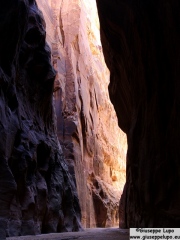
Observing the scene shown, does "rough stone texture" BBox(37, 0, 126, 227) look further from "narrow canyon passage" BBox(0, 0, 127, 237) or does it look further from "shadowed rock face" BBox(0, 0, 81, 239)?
"shadowed rock face" BBox(0, 0, 81, 239)

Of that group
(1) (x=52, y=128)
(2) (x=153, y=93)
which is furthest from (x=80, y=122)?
(2) (x=153, y=93)

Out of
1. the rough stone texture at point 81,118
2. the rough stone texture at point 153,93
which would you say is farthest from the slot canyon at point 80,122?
the rough stone texture at point 81,118

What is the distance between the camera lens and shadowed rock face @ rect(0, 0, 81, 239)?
9.12 m

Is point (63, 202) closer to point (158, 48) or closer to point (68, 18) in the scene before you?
point (158, 48)

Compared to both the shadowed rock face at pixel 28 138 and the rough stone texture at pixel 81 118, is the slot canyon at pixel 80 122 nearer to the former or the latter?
the shadowed rock face at pixel 28 138

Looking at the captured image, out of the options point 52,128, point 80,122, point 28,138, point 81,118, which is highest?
point 81,118

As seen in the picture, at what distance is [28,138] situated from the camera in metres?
12.0

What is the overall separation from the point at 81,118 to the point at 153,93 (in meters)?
19.3

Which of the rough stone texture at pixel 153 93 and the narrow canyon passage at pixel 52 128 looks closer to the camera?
the rough stone texture at pixel 153 93

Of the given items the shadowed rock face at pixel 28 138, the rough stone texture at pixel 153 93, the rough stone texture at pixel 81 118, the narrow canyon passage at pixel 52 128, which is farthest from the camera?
the rough stone texture at pixel 81 118

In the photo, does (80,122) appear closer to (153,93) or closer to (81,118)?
(81,118)

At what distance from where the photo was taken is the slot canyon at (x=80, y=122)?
6.86 metres

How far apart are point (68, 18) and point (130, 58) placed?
2174cm

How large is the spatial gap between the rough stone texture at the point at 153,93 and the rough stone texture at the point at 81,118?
14.4 m
